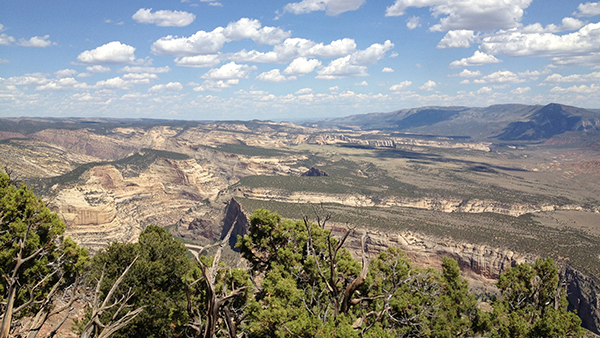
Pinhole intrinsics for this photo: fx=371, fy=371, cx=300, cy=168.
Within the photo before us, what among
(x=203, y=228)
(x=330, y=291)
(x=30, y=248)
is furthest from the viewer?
(x=203, y=228)

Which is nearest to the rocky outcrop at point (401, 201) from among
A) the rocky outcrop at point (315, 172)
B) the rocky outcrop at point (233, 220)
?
the rocky outcrop at point (233, 220)

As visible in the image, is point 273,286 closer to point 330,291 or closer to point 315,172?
point 330,291

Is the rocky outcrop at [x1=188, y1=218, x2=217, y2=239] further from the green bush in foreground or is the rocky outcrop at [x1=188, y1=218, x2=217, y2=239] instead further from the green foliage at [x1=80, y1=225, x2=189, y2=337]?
the green foliage at [x1=80, y1=225, x2=189, y2=337]

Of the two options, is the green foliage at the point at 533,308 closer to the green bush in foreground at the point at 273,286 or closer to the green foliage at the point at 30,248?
the green bush in foreground at the point at 273,286

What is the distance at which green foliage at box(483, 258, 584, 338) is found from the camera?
1921cm

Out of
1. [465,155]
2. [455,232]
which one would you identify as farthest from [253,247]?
[465,155]

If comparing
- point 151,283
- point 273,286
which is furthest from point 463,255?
point 151,283

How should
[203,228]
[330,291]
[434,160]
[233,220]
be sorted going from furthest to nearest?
[434,160], [203,228], [233,220], [330,291]

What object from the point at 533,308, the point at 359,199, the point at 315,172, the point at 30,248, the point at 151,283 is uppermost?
the point at 30,248

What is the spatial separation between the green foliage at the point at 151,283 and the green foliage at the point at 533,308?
17147 millimetres

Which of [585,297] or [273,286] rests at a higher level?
[273,286]

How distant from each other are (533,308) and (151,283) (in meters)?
22.5

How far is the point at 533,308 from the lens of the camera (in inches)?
890

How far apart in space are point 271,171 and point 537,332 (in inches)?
4719
